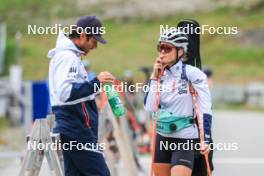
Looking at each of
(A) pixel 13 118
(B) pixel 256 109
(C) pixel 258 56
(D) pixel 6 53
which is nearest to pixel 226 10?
(C) pixel 258 56

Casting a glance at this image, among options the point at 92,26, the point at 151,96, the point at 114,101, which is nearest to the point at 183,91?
the point at 151,96

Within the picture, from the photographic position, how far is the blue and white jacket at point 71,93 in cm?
814

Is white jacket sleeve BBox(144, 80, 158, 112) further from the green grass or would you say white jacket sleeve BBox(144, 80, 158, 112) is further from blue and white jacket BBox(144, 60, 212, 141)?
the green grass

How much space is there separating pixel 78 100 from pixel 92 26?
0.69m

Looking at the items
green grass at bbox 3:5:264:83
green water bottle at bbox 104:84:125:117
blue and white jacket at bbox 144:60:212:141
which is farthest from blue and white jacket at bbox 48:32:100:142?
green grass at bbox 3:5:264:83

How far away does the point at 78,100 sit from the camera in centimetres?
832

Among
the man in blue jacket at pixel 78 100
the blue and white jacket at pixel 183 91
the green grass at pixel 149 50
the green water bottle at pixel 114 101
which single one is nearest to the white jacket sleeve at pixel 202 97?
the blue and white jacket at pixel 183 91

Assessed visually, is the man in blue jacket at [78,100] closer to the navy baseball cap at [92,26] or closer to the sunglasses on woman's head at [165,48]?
the navy baseball cap at [92,26]

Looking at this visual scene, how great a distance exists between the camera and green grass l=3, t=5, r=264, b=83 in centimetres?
5038

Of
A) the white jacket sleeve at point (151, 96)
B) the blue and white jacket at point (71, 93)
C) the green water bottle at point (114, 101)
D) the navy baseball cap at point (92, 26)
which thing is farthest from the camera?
the white jacket sleeve at point (151, 96)

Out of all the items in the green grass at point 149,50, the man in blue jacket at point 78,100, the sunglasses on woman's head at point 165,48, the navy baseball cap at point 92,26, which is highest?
the green grass at point 149,50

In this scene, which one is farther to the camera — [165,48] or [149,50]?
[149,50]

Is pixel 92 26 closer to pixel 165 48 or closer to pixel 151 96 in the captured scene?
pixel 165 48

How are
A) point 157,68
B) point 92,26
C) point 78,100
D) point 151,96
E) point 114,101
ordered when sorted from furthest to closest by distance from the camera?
point 151,96 → point 157,68 → point 114,101 → point 92,26 → point 78,100
